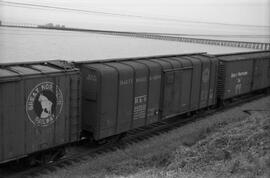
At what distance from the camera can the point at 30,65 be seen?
1304 cm

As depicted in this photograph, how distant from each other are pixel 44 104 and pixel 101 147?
4.20 meters

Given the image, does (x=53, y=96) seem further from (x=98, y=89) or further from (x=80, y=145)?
(x=80, y=145)

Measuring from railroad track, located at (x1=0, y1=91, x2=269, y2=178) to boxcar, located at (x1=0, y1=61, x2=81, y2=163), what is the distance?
3.23ft

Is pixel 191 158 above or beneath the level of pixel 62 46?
beneath

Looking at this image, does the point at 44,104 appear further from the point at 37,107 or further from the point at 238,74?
the point at 238,74

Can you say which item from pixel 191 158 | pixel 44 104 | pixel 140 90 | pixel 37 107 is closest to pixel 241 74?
pixel 140 90

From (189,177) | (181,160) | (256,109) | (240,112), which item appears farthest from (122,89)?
(256,109)

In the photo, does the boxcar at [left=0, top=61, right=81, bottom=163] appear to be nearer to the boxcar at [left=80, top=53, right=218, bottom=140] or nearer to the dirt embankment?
the boxcar at [left=80, top=53, right=218, bottom=140]

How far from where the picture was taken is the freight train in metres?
11.3

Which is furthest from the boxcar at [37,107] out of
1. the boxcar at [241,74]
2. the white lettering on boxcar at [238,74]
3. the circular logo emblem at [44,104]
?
the white lettering on boxcar at [238,74]

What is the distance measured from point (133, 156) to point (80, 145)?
2.68 metres

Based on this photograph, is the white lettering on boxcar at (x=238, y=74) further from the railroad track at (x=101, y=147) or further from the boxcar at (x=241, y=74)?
the railroad track at (x=101, y=147)

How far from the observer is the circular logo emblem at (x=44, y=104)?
11688 mm

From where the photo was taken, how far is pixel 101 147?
15383mm
